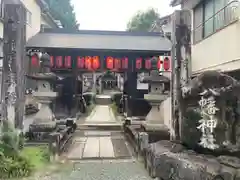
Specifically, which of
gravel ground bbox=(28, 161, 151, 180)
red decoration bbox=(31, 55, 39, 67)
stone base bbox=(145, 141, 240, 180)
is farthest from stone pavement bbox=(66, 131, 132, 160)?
red decoration bbox=(31, 55, 39, 67)

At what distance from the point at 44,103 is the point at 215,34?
25.0ft

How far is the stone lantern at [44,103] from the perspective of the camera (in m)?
11.7

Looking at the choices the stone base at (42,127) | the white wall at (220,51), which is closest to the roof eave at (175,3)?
the white wall at (220,51)

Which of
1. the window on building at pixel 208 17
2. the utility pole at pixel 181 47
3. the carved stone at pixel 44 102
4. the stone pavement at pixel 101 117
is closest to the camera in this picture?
the utility pole at pixel 181 47

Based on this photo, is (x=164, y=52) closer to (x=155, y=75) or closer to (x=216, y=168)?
(x=155, y=75)

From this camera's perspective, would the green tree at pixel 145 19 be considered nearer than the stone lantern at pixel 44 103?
No

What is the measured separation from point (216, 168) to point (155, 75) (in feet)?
25.9

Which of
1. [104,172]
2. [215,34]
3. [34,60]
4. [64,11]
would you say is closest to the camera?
[104,172]

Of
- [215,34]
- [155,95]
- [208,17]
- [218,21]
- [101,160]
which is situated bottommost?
[101,160]

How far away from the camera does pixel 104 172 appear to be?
7.20 meters

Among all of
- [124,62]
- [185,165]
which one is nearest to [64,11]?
[124,62]

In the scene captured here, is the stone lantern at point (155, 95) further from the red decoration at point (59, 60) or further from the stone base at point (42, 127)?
the red decoration at point (59, 60)

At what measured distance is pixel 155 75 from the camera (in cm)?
1249

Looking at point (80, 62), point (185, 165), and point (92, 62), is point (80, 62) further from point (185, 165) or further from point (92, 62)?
point (185, 165)
